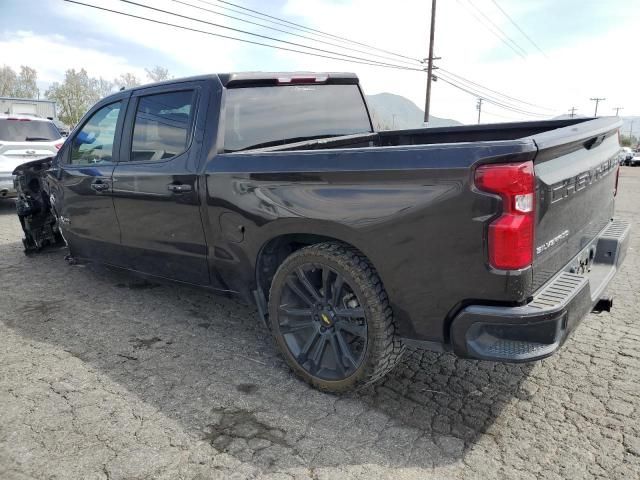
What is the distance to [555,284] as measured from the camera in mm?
2391

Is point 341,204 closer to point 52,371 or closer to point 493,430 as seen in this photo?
point 493,430

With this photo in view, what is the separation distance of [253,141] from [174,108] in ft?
2.22

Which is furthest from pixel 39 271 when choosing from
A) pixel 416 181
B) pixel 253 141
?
pixel 416 181

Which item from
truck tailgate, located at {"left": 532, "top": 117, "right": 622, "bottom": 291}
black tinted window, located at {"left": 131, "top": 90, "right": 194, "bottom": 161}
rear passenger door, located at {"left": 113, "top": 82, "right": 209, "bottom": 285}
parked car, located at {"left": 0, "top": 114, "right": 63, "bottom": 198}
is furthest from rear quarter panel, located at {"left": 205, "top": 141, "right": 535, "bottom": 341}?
parked car, located at {"left": 0, "top": 114, "right": 63, "bottom": 198}

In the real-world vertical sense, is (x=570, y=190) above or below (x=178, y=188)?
above

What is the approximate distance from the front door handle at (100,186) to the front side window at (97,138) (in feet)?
0.64

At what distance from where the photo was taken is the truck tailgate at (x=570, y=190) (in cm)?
218

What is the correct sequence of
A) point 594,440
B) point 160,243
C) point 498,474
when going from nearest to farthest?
point 498,474 < point 594,440 < point 160,243

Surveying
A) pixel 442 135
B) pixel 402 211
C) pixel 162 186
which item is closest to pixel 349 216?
pixel 402 211

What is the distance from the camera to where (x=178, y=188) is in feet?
11.1

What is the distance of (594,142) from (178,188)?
2.62 metres

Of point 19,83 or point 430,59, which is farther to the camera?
point 19,83

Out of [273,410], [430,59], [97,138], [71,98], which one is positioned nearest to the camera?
[273,410]

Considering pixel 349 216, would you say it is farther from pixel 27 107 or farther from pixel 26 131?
pixel 27 107
